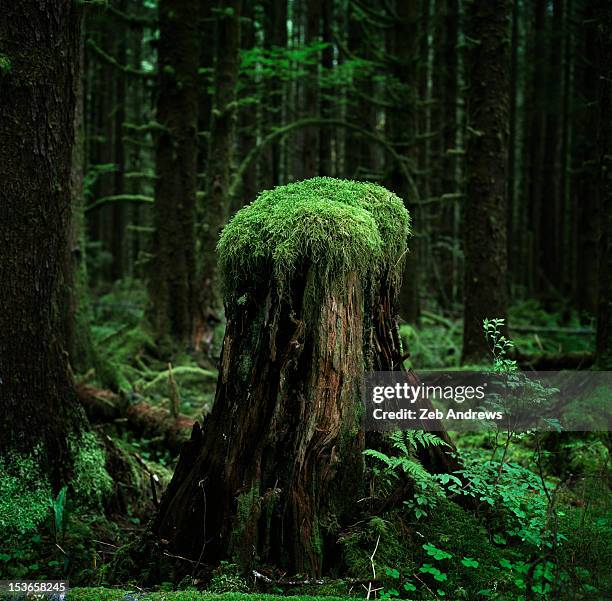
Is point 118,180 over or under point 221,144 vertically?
over

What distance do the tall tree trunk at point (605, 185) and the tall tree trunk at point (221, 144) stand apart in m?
6.76

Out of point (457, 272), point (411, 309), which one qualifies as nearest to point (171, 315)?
point (411, 309)

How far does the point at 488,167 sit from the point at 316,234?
651 cm

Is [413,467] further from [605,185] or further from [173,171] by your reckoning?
[173,171]

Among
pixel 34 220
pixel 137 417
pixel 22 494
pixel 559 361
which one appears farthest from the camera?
pixel 559 361

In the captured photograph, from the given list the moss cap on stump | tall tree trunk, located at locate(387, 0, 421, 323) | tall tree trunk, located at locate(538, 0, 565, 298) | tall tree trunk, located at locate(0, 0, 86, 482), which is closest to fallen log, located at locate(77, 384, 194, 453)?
tall tree trunk, located at locate(0, 0, 86, 482)

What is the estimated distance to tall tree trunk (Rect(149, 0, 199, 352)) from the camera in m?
10.2

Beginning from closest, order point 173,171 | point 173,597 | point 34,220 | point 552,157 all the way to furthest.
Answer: point 173,597, point 34,220, point 173,171, point 552,157

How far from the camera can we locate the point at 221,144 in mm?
11750

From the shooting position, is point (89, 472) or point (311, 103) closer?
point (89, 472)

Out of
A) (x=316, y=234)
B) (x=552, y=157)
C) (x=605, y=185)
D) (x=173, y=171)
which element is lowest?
(x=316, y=234)

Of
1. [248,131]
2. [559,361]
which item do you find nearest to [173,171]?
[559,361]

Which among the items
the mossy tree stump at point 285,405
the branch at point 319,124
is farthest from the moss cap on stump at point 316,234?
the branch at point 319,124

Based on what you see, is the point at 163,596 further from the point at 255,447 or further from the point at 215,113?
the point at 215,113
